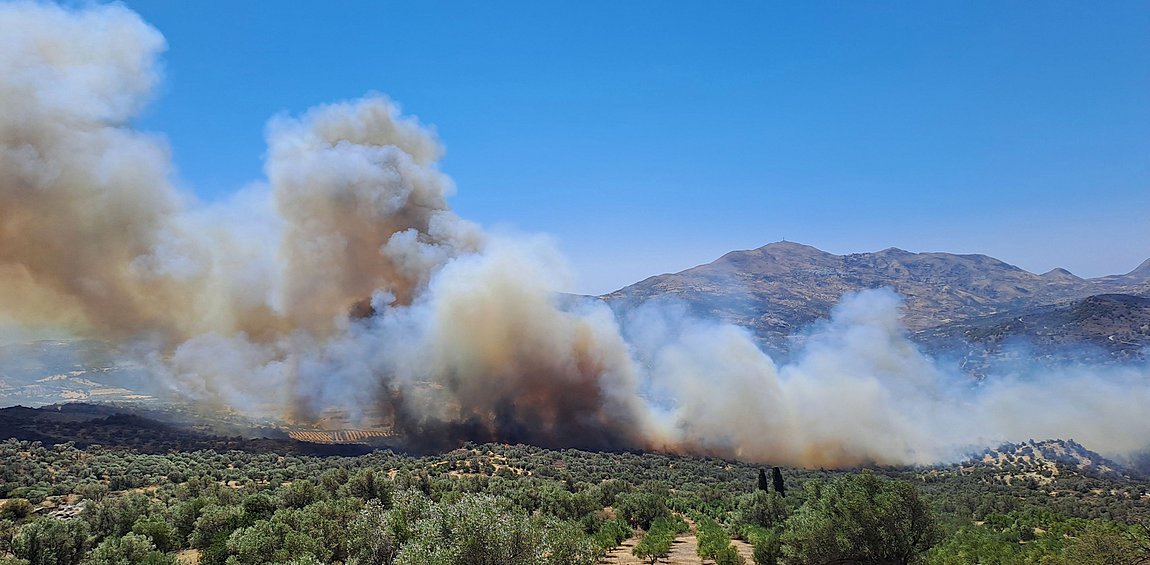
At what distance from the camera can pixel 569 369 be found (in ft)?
240

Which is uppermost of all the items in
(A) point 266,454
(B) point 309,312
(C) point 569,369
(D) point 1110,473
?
(B) point 309,312

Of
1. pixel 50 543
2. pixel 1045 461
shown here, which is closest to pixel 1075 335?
pixel 1045 461

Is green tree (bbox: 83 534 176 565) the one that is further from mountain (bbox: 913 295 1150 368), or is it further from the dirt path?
mountain (bbox: 913 295 1150 368)

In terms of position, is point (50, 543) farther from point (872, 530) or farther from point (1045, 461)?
point (1045, 461)

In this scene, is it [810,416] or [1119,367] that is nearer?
[810,416]

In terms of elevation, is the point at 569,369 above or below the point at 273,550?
above

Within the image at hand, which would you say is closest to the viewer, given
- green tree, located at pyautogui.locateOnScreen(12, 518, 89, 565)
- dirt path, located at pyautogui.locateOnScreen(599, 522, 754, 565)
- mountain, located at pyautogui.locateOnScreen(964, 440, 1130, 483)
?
green tree, located at pyautogui.locateOnScreen(12, 518, 89, 565)

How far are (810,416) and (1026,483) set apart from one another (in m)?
23.0

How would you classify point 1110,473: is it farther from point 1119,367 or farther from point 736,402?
point 1119,367

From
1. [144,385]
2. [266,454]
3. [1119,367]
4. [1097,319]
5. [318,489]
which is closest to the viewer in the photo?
[318,489]

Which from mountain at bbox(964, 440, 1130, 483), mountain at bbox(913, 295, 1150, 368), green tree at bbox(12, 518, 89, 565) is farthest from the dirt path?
mountain at bbox(913, 295, 1150, 368)

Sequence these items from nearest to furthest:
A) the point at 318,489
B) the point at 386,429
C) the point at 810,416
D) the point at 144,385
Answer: the point at 318,489
the point at 386,429
the point at 810,416
the point at 144,385

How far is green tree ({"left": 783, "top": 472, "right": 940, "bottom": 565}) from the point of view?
70.4 ft

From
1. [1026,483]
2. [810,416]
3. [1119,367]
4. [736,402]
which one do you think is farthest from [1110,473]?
[1119,367]
